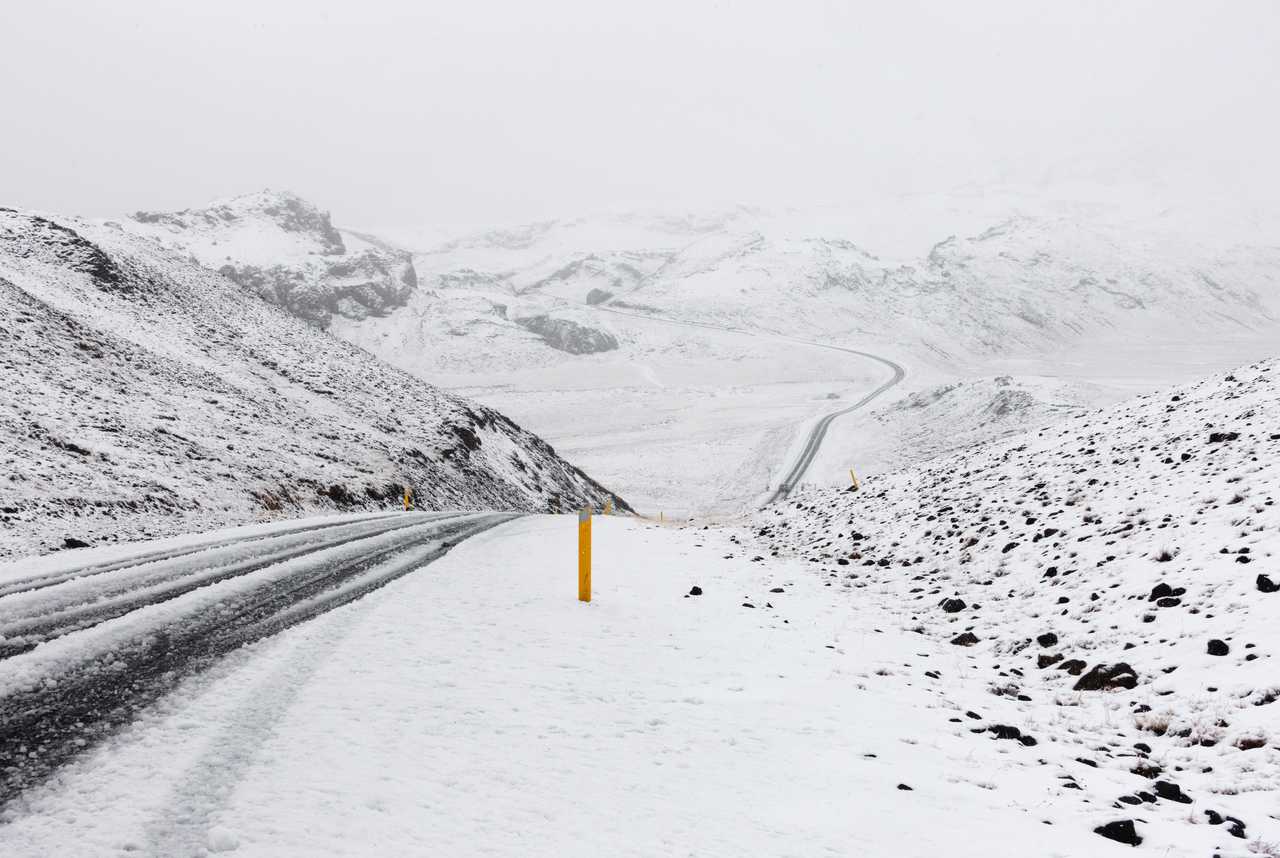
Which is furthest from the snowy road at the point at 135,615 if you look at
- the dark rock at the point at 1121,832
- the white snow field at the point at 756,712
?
the dark rock at the point at 1121,832

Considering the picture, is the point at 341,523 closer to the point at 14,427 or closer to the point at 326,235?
the point at 14,427

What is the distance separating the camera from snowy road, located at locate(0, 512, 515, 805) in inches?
156

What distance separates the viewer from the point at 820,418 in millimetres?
76875

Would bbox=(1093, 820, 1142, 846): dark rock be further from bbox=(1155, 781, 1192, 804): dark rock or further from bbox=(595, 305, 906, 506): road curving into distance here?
bbox=(595, 305, 906, 506): road curving into distance

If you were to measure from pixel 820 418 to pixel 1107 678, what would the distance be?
7240 cm

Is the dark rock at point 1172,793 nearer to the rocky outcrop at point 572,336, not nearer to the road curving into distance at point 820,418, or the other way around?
the road curving into distance at point 820,418

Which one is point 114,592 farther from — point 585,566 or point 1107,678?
point 1107,678

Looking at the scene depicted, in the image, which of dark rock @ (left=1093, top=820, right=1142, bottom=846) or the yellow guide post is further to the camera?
the yellow guide post

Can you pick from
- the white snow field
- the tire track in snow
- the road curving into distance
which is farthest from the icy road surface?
the road curving into distance

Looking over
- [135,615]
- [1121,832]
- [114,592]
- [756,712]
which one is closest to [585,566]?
[756,712]

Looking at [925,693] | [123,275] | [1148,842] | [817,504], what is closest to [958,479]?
[817,504]

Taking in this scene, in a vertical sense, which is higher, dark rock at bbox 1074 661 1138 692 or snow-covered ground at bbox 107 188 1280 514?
snow-covered ground at bbox 107 188 1280 514

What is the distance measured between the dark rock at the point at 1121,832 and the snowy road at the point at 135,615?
5474 millimetres

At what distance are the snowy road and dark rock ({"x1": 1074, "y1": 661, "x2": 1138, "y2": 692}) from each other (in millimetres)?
7247
